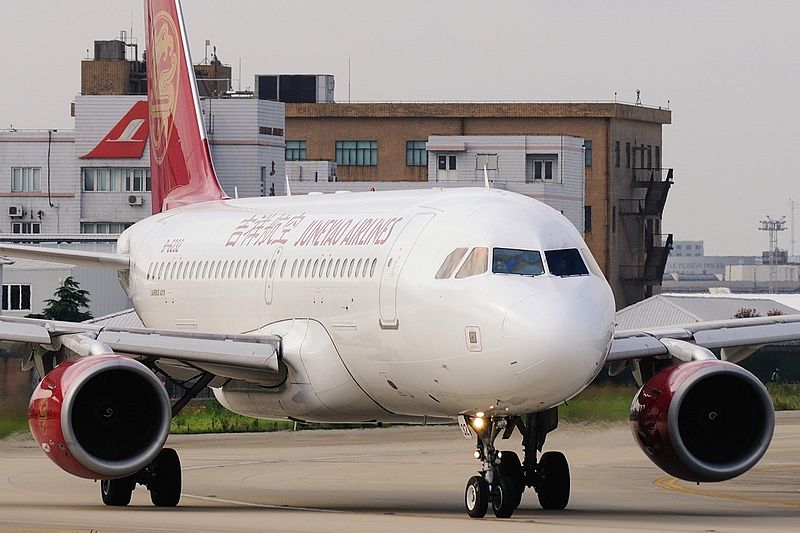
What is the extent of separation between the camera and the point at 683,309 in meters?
90.5

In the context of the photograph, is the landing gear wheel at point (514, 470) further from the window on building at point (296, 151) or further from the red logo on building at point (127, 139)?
the window on building at point (296, 151)

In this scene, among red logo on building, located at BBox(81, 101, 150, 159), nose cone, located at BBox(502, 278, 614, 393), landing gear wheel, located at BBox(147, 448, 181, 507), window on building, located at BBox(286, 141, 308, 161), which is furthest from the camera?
window on building, located at BBox(286, 141, 308, 161)

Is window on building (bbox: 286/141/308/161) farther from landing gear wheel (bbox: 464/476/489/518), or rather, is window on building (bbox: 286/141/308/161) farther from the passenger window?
landing gear wheel (bbox: 464/476/489/518)

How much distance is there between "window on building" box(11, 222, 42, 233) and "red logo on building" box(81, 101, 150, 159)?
→ 239 inches

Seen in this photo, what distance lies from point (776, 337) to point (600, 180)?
3730 inches

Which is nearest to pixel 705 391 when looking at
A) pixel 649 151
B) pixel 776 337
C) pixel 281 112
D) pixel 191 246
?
pixel 776 337

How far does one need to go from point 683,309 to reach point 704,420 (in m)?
65.0

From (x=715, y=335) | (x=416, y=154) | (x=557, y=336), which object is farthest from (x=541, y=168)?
(x=557, y=336)

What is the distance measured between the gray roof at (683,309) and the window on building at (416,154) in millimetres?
25842

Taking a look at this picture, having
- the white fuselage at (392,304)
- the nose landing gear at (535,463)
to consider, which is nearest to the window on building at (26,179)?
the white fuselage at (392,304)

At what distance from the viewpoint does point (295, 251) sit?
2888 cm

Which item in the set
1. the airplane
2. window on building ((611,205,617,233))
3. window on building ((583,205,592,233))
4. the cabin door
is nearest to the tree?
Result: the airplane

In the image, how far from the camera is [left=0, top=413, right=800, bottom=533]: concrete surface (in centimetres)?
2295

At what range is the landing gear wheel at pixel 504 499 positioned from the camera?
23406mm
